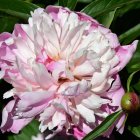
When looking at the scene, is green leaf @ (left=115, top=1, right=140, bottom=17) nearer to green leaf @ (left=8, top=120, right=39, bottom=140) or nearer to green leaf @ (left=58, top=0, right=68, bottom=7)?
green leaf @ (left=58, top=0, right=68, bottom=7)

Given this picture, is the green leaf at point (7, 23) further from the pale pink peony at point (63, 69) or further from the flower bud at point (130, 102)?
the flower bud at point (130, 102)

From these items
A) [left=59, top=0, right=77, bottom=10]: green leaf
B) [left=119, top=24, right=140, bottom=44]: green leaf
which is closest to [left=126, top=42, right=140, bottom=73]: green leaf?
[left=119, top=24, right=140, bottom=44]: green leaf

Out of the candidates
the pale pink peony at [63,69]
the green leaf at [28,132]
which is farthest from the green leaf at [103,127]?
the green leaf at [28,132]

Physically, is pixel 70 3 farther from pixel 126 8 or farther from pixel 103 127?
pixel 103 127

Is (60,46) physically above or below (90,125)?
above

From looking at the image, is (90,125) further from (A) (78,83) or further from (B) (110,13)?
(B) (110,13)

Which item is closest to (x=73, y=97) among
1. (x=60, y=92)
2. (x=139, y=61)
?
(x=60, y=92)
